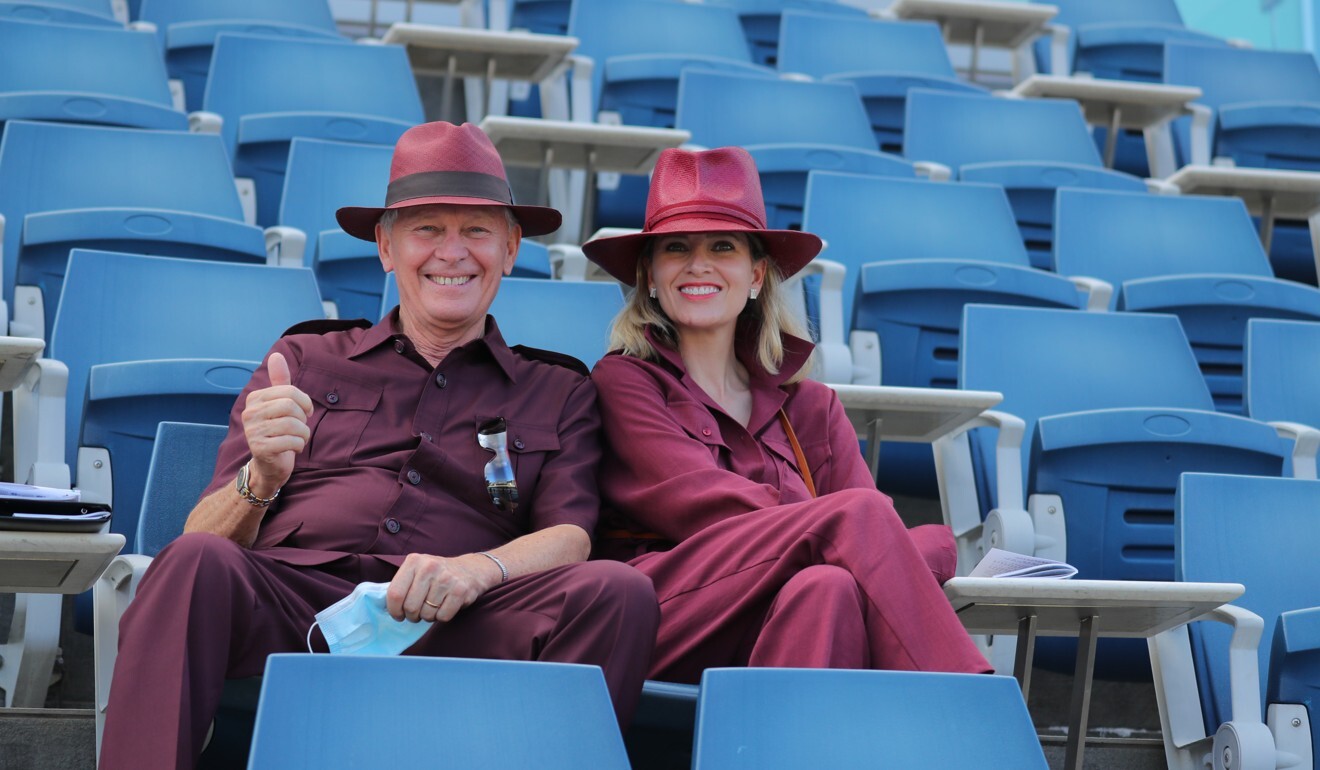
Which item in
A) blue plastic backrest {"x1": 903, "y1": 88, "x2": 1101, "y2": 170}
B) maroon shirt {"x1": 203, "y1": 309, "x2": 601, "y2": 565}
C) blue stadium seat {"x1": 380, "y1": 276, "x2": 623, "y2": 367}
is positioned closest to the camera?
maroon shirt {"x1": 203, "y1": 309, "x2": 601, "y2": 565}

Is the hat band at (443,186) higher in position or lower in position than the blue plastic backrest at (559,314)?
higher

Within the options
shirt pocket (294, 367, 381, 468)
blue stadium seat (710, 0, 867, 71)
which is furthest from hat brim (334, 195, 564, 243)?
blue stadium seat (710, 0, 867, 71)

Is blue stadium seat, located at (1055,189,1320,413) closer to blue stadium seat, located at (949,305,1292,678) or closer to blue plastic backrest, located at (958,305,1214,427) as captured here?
blue plastic backrest, located at (958,305,1214,427)

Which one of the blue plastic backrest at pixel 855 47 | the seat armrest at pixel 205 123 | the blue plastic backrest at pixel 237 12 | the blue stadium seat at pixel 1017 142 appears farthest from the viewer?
the blue plastic backrest at pixel 855 47

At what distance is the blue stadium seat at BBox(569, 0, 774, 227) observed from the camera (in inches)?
163

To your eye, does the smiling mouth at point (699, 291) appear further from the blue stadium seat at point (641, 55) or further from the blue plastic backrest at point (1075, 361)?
the blue stadium seat at point (641, 55)

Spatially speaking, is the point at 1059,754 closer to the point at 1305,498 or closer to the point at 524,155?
the point at 1305,498

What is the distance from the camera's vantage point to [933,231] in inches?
142

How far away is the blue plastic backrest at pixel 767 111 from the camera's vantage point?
4152 millimetres

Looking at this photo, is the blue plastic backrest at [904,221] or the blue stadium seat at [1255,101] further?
the blue stadium seat at [1255,101]

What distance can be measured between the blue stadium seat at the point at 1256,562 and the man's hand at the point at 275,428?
1290 millimetres

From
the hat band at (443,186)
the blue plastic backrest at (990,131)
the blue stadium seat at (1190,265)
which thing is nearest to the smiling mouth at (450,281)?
the hat band at (443,186)

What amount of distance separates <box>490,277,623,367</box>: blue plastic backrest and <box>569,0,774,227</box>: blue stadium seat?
4.56ft

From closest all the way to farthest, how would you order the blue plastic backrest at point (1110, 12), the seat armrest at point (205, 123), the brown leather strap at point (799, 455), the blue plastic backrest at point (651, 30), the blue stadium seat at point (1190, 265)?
the brown leather strap at point (799, 455) < the blue stadium seat at point (1190, 265) < the seat armrest at point (205, 123) < the blue plastic backrest at point (651, 30) < the blue plastic backrest at point (1110, 12)
